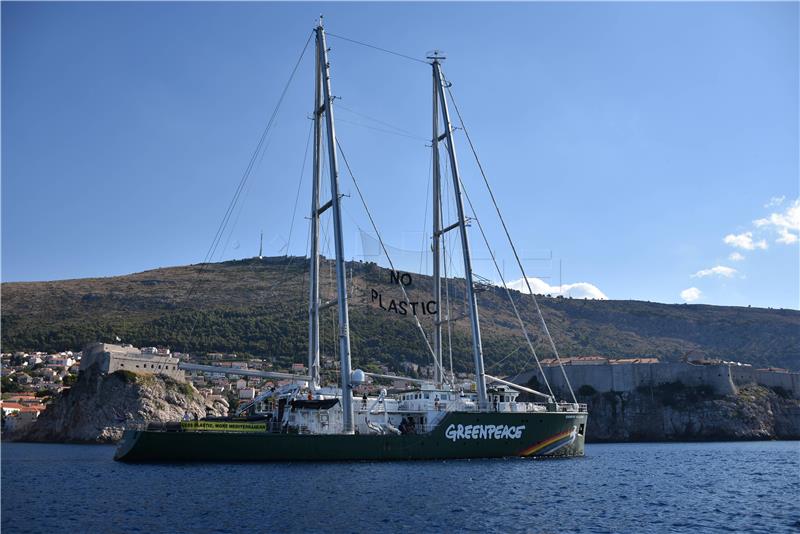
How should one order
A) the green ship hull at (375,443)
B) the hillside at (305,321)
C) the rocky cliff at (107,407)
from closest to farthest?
the green ship hull at (375,443)
the rocky cliff at (107,407)
the hillside at (305,321)

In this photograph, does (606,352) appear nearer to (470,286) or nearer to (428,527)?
(470,286)

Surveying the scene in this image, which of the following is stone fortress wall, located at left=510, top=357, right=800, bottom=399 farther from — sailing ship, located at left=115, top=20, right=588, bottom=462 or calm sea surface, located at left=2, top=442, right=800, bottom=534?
calm sea surface, located at left=2, top=442, right=800, bottom=534

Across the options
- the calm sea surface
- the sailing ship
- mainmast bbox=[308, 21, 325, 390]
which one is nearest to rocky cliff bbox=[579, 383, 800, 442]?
the sailing ship

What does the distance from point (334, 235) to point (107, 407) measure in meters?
49.6

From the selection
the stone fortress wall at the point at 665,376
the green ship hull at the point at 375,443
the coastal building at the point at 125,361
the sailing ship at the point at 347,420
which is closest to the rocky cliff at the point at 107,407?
the coastal building at the point at 125,361

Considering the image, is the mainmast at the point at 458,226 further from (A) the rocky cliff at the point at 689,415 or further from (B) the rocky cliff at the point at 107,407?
(A) the rocky cliff at the point at 689,415

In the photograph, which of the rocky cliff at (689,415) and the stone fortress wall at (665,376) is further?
the stone fortress wall at (665,376)

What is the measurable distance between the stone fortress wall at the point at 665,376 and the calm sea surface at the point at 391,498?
55.5 m

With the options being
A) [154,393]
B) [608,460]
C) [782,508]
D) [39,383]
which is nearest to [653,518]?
[782,508]

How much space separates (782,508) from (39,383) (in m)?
99.7

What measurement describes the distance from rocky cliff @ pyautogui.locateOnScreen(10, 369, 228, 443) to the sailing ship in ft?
124

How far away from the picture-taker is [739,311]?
17400 centimetres

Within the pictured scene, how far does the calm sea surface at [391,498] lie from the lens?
20219mm

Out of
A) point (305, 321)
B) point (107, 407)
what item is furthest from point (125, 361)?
point (305, 321)
